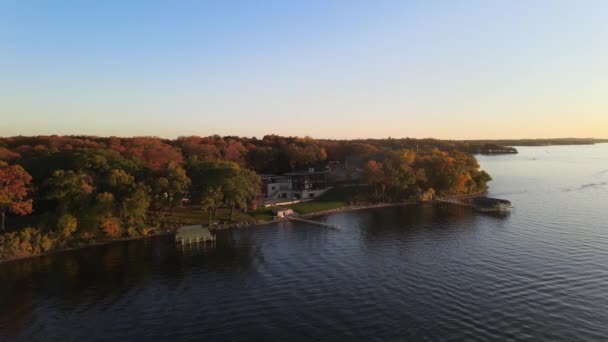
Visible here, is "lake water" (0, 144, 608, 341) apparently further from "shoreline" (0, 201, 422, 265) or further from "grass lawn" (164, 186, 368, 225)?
"grass lawn" (164, 186, 368, 225)

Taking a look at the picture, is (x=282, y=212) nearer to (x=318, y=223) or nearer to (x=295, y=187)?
(x=318, y=223)

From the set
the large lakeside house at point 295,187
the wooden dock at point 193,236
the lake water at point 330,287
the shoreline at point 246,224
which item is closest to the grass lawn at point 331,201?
the shoreline at point 246,224

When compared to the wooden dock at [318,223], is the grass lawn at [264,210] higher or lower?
higher

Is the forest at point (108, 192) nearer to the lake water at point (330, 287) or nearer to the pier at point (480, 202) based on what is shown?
the lake water at point (330, 287)

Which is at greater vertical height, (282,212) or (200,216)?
(200,216)

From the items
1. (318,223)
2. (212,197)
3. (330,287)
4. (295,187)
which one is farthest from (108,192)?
(295,187)

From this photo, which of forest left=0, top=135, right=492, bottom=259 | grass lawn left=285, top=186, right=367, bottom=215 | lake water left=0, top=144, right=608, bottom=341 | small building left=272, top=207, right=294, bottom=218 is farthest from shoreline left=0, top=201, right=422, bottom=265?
lake water left=0, top=144, right=608, bottom=341
